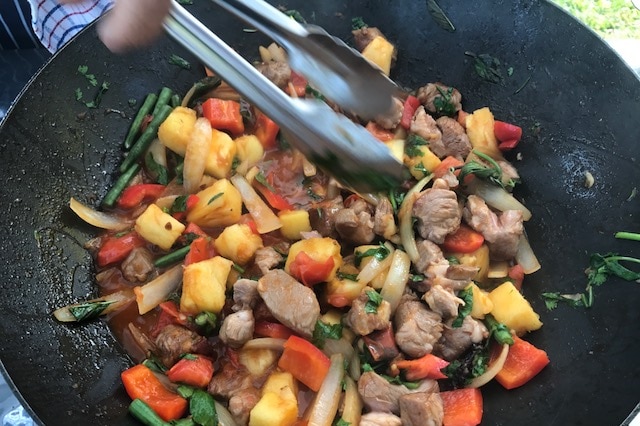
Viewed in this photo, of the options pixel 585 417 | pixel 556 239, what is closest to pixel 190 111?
pixel 556 239

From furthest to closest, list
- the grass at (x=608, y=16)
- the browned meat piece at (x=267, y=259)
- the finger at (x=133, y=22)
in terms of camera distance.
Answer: the grass at (x=608, y=16)
the browned meat piece at (x=267, y=259)
the finger at (x=133, y=22)

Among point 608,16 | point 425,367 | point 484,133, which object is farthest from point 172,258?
point 608,16

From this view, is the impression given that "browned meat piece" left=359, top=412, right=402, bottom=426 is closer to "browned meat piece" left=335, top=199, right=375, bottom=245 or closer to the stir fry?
the stir fry

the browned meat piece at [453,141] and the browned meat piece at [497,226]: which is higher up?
the browned meat piece at [453,141]

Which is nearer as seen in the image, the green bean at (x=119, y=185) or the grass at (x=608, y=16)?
the green bean at (x=119, y=185)

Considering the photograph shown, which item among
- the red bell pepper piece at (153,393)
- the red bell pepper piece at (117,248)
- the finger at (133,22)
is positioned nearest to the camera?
the finger at (133,22)

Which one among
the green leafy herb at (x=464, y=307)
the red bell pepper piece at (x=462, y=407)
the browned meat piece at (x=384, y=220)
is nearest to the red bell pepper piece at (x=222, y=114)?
the browned meat piece at (x=384, y=220)

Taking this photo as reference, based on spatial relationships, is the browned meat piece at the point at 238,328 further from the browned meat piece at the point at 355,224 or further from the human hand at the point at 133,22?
the human hand at the point at 133,22

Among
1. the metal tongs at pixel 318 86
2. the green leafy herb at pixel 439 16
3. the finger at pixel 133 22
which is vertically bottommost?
the green leafy herb at pixel 439 16
